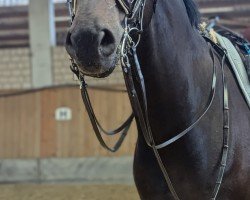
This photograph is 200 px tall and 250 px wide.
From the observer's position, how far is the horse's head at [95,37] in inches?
69.9

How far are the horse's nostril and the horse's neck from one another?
44cm

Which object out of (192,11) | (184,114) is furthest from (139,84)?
(192,11)

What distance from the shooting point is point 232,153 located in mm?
2543

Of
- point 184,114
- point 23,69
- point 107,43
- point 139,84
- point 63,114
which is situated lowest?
point 63,114

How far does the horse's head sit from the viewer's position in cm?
177

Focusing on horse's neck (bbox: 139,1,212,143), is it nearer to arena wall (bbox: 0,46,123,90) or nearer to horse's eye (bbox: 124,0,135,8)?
horse's eye (bbox: 124,0,135,8)

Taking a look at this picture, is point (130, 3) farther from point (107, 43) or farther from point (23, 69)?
point (23, 69)

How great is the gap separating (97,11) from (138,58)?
50cm

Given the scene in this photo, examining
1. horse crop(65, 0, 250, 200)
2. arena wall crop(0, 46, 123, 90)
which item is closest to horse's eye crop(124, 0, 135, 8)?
horse crop(65, 0, 250, 200)

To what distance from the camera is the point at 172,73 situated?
2.42 metres

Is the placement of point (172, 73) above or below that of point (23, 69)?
above

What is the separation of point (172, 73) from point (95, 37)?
73cm

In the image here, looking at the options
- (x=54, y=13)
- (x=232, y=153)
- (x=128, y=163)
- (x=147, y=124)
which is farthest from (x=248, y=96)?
(x=54, y=13)

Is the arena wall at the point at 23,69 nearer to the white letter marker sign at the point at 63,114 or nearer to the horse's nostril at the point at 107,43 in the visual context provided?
the white letter marker sign at the point at 63,114
